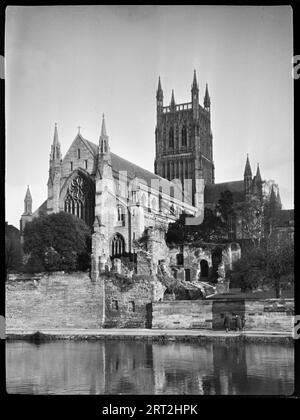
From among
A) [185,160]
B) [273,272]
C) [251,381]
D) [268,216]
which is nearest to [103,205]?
[268,216]

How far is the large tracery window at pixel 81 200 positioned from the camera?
135ft

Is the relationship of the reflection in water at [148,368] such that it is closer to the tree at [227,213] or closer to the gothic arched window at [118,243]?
the tree at [227,213]

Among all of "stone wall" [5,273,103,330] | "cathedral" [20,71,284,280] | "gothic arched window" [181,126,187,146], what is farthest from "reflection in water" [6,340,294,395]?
"gothic arched window" [181,126,187,146]

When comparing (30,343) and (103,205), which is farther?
(103,205)

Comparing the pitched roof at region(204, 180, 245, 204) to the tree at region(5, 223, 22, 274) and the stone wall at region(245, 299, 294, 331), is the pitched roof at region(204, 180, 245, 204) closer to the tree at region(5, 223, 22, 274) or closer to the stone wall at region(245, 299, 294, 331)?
the tree at region(5, 223, 22, 274)

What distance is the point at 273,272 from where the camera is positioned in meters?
23.3

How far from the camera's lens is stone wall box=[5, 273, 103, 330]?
2445cm

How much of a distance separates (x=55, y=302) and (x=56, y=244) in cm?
793

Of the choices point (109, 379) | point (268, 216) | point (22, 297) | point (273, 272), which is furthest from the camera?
point (268, 216)

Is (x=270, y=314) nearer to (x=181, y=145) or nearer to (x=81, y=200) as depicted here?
(x=81, y=200)

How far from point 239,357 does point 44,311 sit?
38.4 feet

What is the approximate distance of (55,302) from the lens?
24797mm
